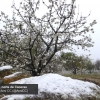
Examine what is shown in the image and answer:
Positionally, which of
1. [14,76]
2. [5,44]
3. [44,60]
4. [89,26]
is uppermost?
[89,26]

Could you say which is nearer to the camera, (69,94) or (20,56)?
(69,94)

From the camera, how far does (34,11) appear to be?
9.24 m

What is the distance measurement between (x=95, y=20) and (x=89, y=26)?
1.26 feet

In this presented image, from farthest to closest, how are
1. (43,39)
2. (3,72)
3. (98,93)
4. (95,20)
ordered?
(3,72) < (43,39) < (95,20) < (98,93)

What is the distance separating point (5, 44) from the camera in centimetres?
934

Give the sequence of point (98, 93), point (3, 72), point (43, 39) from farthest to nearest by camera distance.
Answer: point (3, 72), point (43, 39), point (98, 93)

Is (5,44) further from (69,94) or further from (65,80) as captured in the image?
(69,94)

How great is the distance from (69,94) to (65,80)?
0.71 metres

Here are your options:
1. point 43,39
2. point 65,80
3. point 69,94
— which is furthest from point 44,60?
point 69,94

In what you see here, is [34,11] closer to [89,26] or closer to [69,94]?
[89,26]

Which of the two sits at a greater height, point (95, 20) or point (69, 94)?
point (95, 20)

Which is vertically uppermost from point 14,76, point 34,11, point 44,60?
point 34,11

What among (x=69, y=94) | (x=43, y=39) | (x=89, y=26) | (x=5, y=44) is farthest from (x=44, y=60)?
(x=69, y=94)

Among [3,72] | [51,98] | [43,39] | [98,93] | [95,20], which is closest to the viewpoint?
[51,98]
